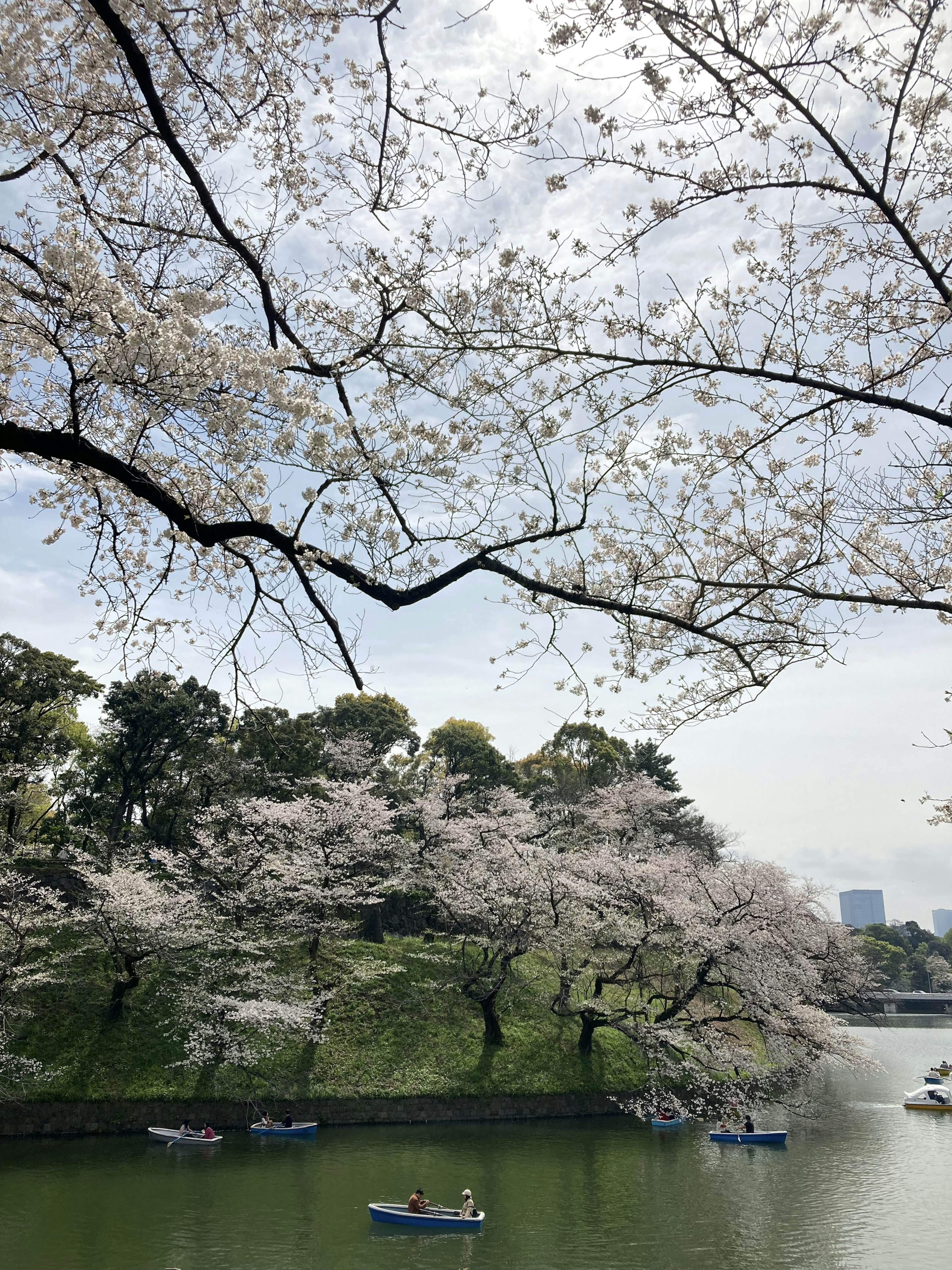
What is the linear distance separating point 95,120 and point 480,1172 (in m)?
15.3

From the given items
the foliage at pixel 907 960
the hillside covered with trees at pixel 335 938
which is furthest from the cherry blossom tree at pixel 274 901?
the foliage at pixel 907 960

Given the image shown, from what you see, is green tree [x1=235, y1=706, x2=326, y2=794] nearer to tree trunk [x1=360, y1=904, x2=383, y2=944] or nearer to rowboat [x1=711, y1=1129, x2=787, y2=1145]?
tree trunk [x1=360, y1=904, x2=383, y2=944]

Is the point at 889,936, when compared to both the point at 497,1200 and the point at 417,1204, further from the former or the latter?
the point at 417,1204

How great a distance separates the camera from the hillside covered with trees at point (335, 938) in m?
17.4

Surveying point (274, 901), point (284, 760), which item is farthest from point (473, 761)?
point (274, 901)

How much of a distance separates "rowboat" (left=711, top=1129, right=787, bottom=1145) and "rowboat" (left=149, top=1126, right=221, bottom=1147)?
9.92m

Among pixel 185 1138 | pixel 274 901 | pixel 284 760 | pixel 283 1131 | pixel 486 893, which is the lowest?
pixel 283 1131

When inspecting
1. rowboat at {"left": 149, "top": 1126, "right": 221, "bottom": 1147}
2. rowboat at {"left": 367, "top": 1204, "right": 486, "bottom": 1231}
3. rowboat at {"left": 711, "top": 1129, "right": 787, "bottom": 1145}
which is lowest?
rowboat at {"left": 711, "top": 1129, "right": 787, "bottom": 1145}

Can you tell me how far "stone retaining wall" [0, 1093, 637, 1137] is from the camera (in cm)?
1555

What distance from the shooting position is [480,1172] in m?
13.5

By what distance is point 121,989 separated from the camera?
18500mm

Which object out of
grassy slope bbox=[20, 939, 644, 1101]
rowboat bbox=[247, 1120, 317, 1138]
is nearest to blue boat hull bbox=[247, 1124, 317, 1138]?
rowboat bbox=[247, 1120, 317, 1138]

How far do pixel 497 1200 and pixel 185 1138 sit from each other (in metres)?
6.33

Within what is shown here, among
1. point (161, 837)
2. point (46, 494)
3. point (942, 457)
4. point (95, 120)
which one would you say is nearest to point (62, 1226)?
point (46, 494)
